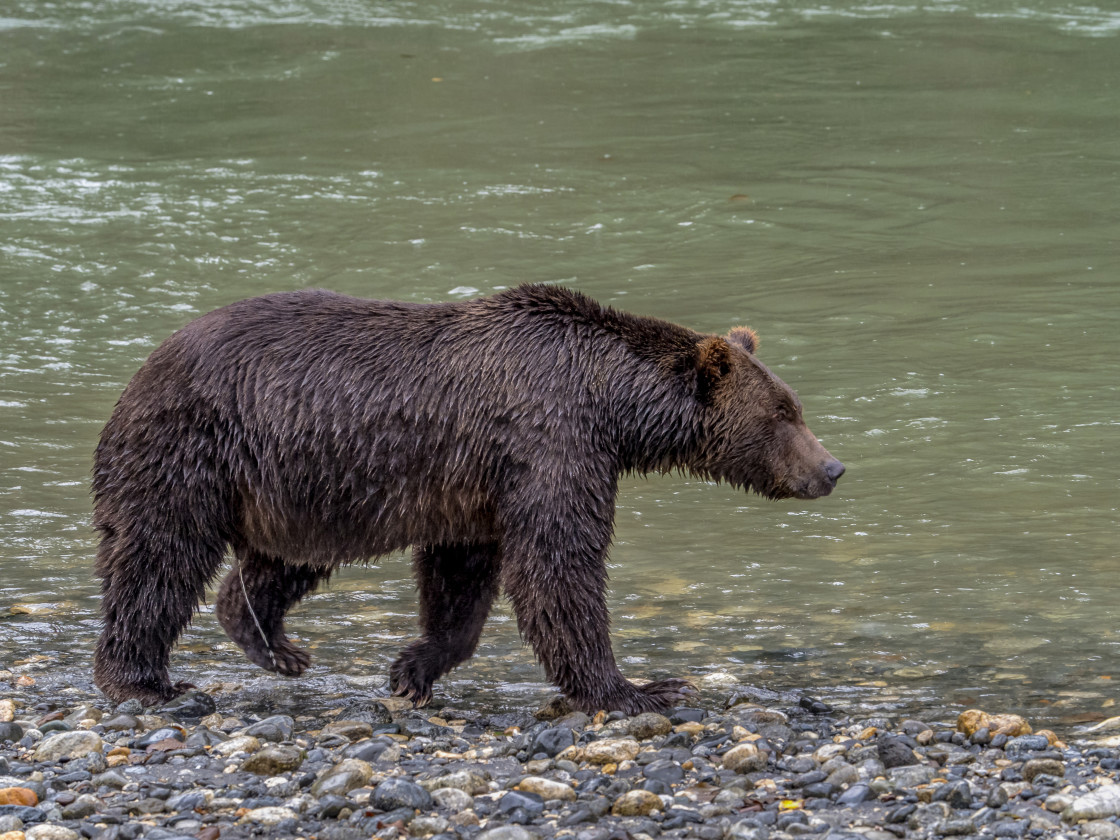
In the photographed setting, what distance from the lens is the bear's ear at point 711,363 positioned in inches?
253

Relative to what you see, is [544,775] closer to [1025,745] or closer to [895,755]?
[895,755]

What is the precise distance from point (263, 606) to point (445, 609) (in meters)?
0.84

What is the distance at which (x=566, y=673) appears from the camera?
6094mm

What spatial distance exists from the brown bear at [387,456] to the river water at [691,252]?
0.62 meters

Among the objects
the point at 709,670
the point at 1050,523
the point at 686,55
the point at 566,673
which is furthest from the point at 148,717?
the point at 686,55

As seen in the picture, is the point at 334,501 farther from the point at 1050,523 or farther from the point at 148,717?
the point at 1050,523

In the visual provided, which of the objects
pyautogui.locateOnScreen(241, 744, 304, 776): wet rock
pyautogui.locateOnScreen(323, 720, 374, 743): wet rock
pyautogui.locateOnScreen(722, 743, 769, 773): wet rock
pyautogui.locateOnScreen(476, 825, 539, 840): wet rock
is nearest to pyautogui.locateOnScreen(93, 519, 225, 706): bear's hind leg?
pyautogui.locateOnScreen(323, 720, 374, 743): wet rock

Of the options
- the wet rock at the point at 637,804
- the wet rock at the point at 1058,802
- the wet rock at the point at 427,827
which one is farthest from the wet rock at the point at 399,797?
the wet rock at the point at 1058,802

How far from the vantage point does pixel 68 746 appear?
5.50m

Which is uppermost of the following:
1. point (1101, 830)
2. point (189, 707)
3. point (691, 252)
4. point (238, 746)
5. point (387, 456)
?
point (387, 456)

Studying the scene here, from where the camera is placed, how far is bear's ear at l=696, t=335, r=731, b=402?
21.1 feet

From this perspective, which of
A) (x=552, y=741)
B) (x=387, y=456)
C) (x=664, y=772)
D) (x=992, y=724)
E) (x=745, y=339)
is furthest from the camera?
(x=745, y=339)

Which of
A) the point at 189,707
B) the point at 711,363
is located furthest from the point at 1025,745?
the point at 189,707

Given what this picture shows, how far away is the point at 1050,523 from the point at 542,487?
3889 mm
